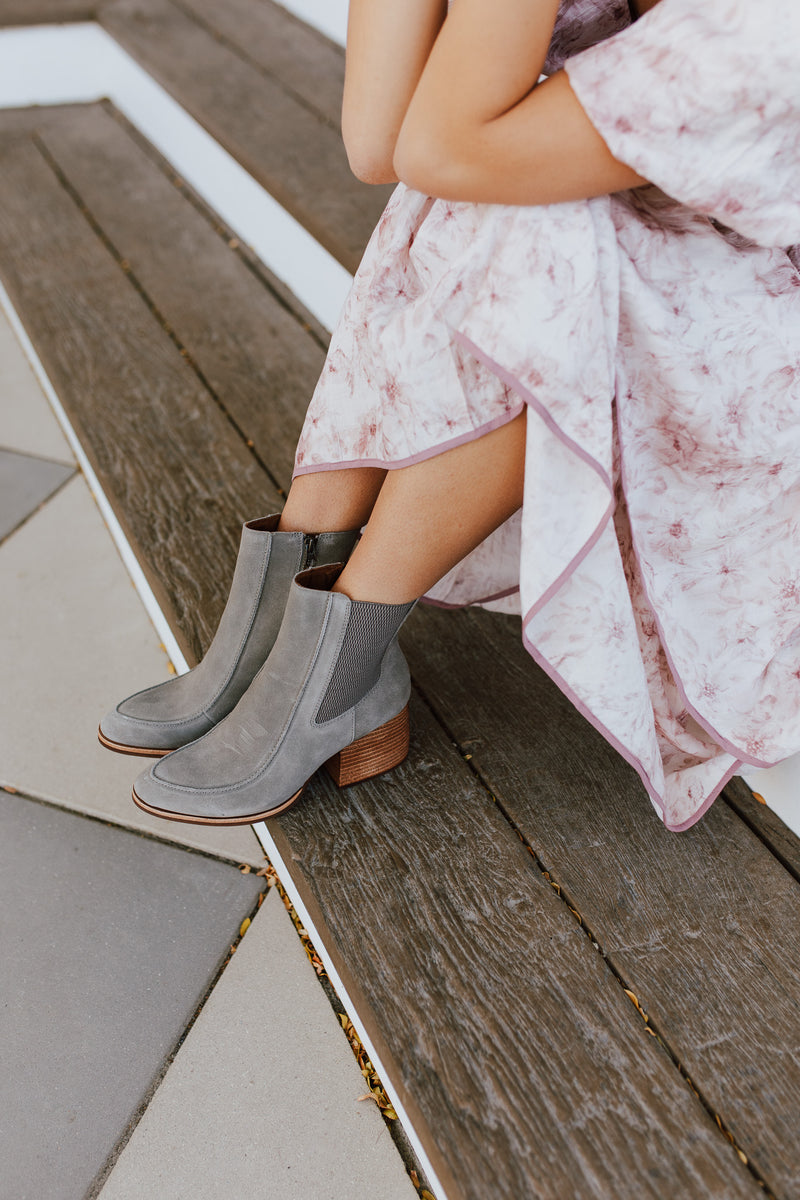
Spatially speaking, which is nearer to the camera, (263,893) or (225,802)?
(225,802)

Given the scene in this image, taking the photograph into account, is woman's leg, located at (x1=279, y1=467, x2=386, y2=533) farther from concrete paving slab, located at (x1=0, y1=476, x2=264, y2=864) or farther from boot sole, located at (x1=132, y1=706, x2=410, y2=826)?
concrete paving slab, located at (x1=0, y1=476, x2=264, y2=864)

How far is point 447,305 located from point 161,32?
200 centimetres

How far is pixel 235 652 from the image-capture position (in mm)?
945

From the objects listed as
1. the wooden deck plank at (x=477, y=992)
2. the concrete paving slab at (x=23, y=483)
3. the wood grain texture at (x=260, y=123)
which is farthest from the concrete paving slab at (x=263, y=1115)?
the wood grain texture at (x=260, y=123)

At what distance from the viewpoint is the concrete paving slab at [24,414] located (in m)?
1.66

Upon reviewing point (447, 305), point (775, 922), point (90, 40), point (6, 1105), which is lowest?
point (6, 1105)

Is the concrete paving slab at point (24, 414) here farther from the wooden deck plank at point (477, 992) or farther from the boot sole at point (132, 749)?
the boot sole at point (132, 749)

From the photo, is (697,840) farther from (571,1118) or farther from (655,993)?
(571,1118)

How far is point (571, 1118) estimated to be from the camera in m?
0.75

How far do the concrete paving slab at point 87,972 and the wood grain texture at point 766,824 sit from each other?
1.71 feet

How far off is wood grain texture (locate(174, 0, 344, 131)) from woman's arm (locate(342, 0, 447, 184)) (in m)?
1.06

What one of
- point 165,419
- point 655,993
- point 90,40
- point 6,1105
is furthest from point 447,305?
point 90,40

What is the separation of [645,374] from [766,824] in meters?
0.49

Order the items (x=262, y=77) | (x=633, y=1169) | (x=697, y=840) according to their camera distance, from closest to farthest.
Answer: (x=633, y=1169), (x=697, y=840), (x=262, y=77)
